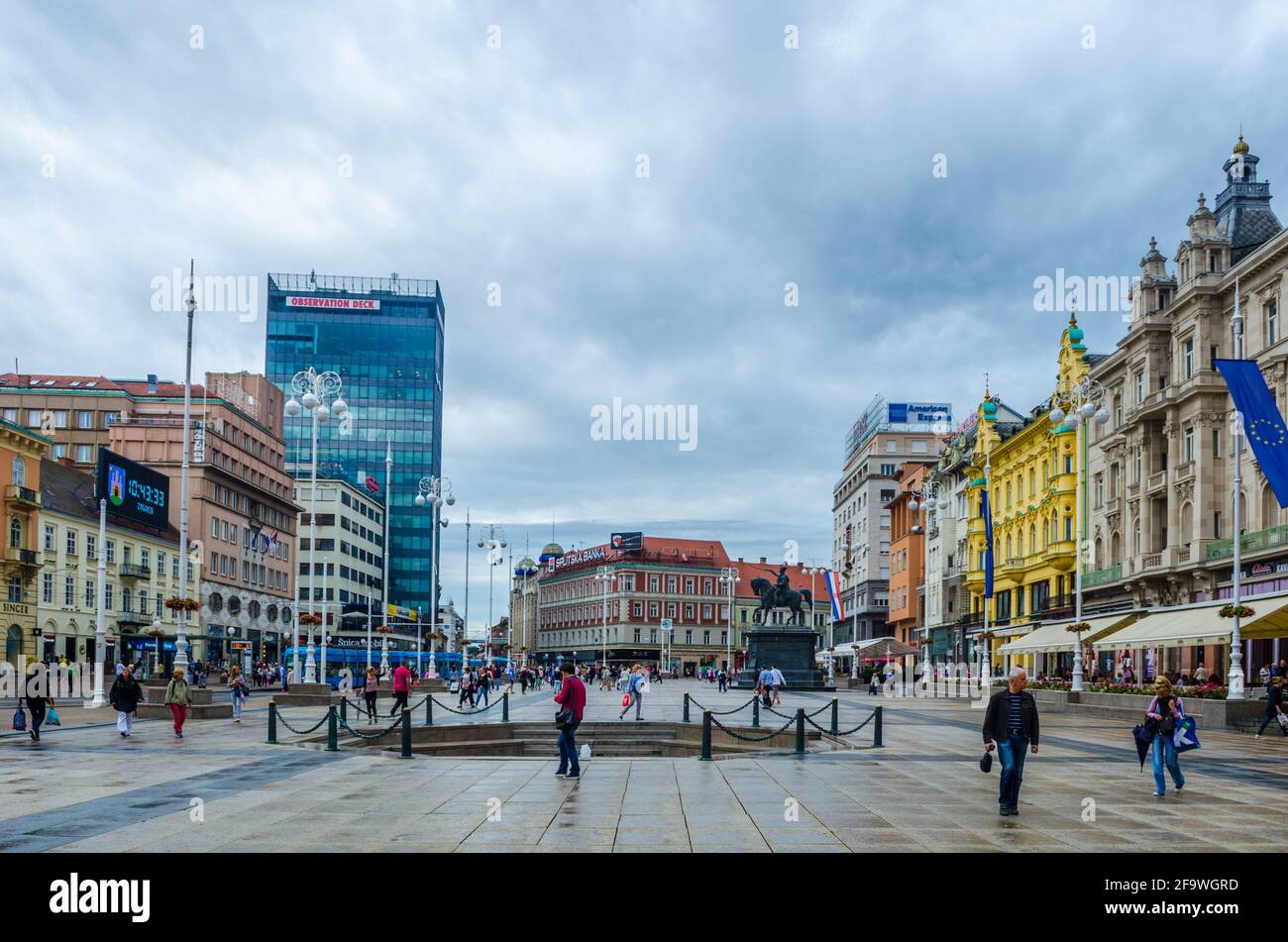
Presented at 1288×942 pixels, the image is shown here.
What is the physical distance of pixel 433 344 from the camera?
150000mm

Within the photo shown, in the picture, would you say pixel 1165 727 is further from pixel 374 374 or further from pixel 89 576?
pixel 374 374

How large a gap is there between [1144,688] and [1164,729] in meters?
21.8

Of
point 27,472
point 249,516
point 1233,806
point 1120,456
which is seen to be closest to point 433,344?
point 249,516

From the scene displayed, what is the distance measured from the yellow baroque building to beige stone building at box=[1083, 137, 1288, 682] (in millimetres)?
4678

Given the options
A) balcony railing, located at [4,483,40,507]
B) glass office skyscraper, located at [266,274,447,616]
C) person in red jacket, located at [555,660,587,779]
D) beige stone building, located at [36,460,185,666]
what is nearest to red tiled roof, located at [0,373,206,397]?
beige stone building, located at [36,460,185,666]

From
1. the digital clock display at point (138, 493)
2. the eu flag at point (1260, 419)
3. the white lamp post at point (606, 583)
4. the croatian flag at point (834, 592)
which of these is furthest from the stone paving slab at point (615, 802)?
the white lamp post at point (606, 583)

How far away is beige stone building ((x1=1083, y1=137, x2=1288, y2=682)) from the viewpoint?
136 ft

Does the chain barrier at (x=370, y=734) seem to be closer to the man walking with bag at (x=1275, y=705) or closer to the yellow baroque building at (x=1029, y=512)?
the man walking with bag at (x=1275, y=705)

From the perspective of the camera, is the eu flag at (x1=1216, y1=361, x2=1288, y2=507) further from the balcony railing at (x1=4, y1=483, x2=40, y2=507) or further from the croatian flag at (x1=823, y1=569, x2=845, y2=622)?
the balcony railing at (x1=4, y1=483, x2=40, y2=507)

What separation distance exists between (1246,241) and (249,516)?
73.4 m

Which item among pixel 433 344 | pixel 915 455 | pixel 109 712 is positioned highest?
pixel 433 344

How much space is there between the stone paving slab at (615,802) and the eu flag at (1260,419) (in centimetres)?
677
